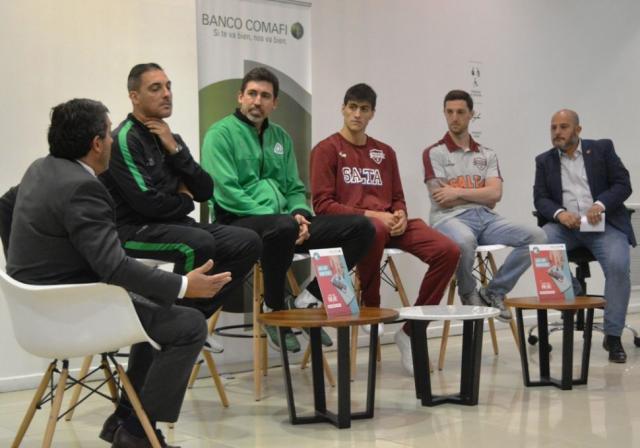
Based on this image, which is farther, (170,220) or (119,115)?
(119,115)

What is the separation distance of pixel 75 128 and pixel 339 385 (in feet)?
4.44

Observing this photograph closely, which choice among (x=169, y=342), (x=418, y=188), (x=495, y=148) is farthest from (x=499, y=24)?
(x=169, y=342)

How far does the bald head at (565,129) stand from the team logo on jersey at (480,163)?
472 millimetres

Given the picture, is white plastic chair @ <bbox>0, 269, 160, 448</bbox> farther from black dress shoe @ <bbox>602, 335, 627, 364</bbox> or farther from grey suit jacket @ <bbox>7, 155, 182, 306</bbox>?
black dress shoe @ <bbox>602, 335, 627, 364</bbox>

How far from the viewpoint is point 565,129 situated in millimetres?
5074

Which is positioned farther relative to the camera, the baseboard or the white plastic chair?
the baseboard

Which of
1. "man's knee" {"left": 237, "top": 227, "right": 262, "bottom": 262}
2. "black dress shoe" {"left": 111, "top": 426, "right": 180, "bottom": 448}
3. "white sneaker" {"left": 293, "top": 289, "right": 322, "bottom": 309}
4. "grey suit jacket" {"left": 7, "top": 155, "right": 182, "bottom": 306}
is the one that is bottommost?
"black dress shoe" {"left": 111, "top": 426, "right": 180, "bottom": 448}

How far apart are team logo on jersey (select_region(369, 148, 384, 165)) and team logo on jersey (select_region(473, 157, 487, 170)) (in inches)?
25.4

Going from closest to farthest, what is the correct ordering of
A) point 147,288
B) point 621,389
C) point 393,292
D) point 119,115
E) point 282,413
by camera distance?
1. point 147,288
2. point 282,413
3. point 621,389
4. point 119,115
5. point 393,292

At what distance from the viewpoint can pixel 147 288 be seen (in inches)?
99.3

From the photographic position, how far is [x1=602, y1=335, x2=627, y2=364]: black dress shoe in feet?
15.2

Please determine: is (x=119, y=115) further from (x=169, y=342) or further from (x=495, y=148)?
(x=495, y=148)

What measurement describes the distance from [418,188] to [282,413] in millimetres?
2500

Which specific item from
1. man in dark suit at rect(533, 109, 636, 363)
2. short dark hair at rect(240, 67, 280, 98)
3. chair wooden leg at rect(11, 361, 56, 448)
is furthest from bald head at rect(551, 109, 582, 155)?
chair wooden leg at rect(11, 361, 56, 448)
